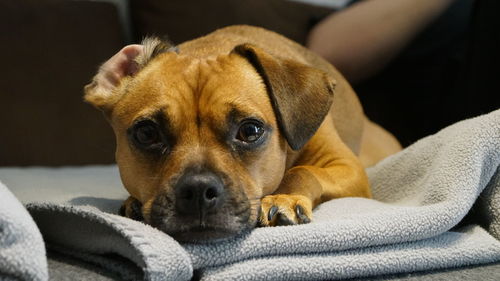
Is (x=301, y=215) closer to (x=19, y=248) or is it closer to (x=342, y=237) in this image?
(x=342, y=237)

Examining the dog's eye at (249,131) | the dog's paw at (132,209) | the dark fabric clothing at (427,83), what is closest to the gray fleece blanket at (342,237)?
the dog's paw at (132,209)

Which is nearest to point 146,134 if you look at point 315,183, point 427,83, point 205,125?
point 205,125

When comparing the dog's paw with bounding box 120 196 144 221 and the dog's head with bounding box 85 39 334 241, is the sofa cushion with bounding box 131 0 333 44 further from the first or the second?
the dog's paw with bounding box 120 196 144 221

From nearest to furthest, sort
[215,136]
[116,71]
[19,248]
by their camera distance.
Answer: [19,248]
[215,136]
[116,71]

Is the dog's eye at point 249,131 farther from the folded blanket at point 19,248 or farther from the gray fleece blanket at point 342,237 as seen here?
the folded blanket at point 19,248

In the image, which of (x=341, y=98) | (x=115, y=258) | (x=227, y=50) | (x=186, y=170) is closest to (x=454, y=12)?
(x=341, y=98)

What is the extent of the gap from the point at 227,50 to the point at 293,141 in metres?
0.51

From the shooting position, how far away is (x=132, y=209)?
4.76ft

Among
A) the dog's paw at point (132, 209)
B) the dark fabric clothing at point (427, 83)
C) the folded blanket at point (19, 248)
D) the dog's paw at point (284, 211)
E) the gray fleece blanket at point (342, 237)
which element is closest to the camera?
the folded blanket at point (19, 248)

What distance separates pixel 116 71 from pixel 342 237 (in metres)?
0.89

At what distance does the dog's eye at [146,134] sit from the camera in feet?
4.73

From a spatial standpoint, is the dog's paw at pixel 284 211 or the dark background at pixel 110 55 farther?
the dark background at pixel 110 55

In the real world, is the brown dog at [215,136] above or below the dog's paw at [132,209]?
above

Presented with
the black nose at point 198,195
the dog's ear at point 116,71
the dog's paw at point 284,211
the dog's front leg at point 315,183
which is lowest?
the dog's front leg at point 315,183
